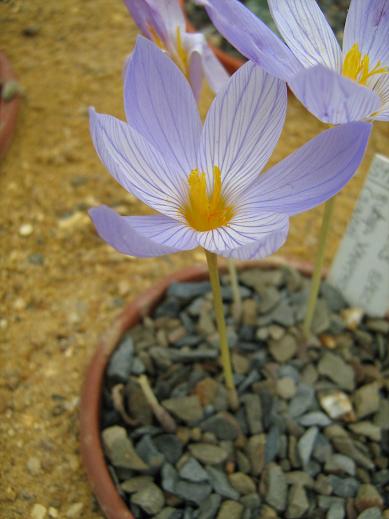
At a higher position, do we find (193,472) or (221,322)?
(221,322)

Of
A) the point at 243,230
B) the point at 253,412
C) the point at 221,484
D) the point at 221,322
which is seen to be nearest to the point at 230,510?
the point at 221,484

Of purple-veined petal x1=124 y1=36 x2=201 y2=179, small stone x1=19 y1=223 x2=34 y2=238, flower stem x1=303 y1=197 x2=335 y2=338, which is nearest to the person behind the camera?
purple-veined petal x1=124 y1=36 x2=201 y2=179

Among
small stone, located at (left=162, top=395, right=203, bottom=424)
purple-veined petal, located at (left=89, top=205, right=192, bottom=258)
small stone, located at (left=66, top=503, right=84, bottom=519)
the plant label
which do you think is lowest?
small stone, located at (left=66, top=503, right=84, bottom=519)

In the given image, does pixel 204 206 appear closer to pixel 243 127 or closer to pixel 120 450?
pixel 243 127

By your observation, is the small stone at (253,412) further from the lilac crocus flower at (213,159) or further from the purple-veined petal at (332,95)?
the purple-veined petal at (332,95)

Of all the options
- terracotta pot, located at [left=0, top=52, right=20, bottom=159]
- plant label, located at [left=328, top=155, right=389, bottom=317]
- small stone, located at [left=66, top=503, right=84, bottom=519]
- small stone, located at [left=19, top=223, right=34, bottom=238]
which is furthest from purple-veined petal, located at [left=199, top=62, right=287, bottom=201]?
terracotta pot, located at [left=0, top=52, right=20, bottom=159]

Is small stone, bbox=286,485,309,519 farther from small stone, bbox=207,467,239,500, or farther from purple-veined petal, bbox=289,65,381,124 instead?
purple-veined petal, bbox=289,65,381,124
